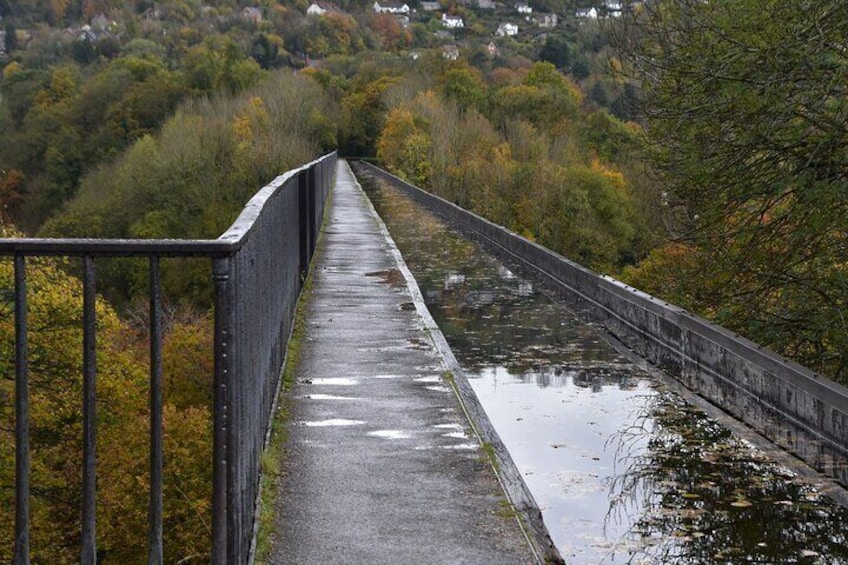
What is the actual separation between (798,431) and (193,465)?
86.3ft

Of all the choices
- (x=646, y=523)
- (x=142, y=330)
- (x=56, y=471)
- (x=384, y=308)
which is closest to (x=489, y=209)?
(x=142, y=330)

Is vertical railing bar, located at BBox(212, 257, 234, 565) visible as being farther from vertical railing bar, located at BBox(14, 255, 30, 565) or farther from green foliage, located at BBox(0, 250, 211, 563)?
green foliage, located at BBox(0, 250, 211, 563)

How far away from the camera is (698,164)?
1295cm

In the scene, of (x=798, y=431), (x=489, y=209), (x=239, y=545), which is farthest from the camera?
(x=489, y=209)

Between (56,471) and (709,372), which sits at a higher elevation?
(709,372)

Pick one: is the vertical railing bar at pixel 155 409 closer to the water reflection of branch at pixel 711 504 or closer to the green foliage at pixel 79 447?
the water reflection of branch at pixel 711 504

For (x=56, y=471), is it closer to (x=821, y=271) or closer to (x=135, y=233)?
(x=821, y=271)

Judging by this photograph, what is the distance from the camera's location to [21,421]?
170 inches

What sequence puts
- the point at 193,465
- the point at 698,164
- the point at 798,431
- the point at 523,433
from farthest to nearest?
the point at 193,465 < the point at 698,164 < the point at 523,433 < the point at 798,431

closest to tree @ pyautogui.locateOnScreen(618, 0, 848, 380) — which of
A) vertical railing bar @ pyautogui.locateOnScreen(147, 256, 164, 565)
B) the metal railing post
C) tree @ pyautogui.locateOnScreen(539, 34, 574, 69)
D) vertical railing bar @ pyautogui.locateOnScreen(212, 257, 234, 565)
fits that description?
the metal railing post

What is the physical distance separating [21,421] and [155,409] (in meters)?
0.49

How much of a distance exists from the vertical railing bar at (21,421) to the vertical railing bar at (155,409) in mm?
448

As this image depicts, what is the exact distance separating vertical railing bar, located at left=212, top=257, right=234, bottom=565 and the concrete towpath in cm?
152

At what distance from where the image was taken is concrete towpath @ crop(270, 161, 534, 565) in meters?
6.59
